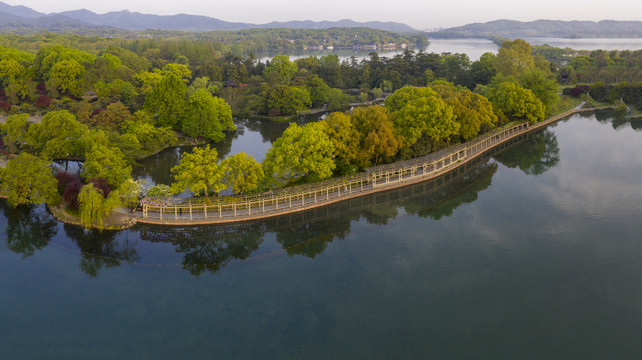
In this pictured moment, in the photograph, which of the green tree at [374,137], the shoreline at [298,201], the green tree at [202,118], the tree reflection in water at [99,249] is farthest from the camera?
the green tree at [202,118]

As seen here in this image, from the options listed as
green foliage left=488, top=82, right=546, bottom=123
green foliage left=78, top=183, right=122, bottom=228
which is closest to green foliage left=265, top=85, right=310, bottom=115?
green foliage left=488, top=82, right=546, bottom=123

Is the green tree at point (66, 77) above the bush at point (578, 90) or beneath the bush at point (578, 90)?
above

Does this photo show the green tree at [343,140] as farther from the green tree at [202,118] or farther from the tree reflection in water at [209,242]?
the green tree at [202,118]

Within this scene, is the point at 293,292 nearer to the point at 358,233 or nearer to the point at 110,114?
the point at 358,233

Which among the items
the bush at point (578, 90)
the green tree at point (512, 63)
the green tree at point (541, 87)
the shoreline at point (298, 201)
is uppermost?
the green tree at point (512, 63)

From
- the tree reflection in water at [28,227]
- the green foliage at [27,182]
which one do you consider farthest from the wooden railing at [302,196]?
the green foliage at [27,182]

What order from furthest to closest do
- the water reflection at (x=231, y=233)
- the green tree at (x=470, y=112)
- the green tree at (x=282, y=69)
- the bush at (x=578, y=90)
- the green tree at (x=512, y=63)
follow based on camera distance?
1. the green tree at (x=282, y=69)
2. the bush at (x=578, y=90)
3. the green tree at (x=512, y=63)
4. the green tree at (x=470, y=112)
5. the water reflection at (x=231, y=233)

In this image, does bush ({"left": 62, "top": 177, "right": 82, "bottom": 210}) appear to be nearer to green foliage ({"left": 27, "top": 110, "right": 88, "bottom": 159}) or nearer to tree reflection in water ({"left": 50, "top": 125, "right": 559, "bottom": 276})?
tree reflection in water ({"left": 50, "top": 125, "right": 559, "bottom": 276})
